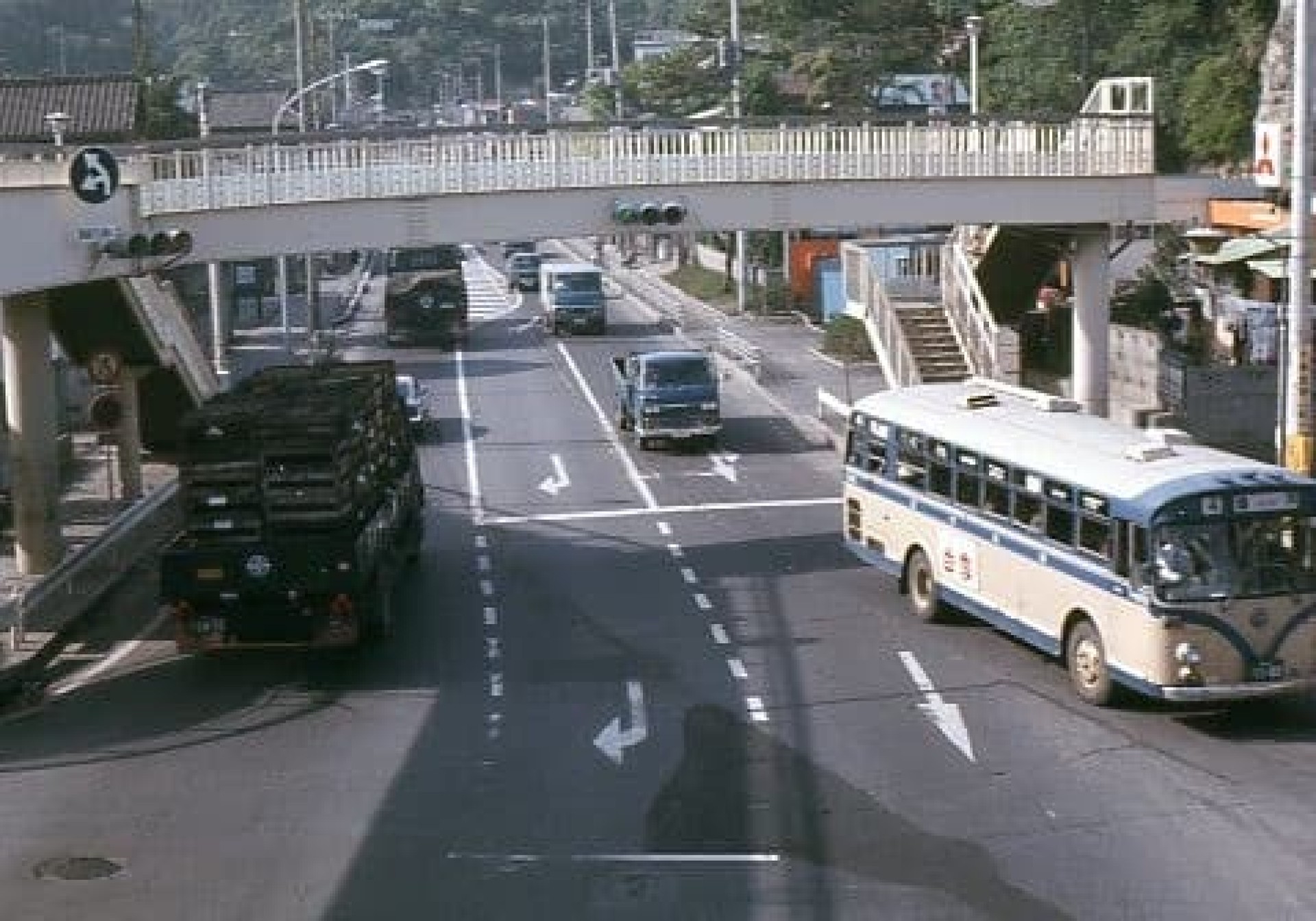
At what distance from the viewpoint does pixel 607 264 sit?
339 feet

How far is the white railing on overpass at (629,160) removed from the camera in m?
30.5

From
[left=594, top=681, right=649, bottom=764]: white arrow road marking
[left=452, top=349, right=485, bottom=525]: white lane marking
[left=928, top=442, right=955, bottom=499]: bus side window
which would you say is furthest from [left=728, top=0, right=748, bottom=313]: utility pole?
[left=594, top=681, right=649, bottom=764]: white arrow road marking

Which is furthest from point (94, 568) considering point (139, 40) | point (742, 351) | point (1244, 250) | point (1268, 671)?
point (139, 40)

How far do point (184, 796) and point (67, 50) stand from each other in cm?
14099

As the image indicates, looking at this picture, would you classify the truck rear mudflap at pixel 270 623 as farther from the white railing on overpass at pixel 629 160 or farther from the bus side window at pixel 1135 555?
the bus side window at pixel 1135 555

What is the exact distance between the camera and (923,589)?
2552 centimetres

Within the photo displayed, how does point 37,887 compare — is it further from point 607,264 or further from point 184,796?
point 607,264

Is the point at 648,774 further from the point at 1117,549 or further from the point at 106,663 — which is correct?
the point at 106,663

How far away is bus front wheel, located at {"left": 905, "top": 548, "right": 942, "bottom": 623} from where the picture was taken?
25172 mm

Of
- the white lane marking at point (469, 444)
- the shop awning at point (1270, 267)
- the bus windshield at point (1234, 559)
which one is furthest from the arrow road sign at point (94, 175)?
the shop awning at point (1270, 267)

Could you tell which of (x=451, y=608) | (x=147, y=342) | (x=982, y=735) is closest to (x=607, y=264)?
(x=147, y=342)

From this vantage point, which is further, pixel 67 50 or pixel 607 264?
pixel 67 50

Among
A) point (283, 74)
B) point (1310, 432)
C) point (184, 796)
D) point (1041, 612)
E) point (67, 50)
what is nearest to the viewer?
point (184, 796)

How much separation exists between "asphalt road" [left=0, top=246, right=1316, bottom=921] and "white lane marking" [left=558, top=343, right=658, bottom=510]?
21.1ft
